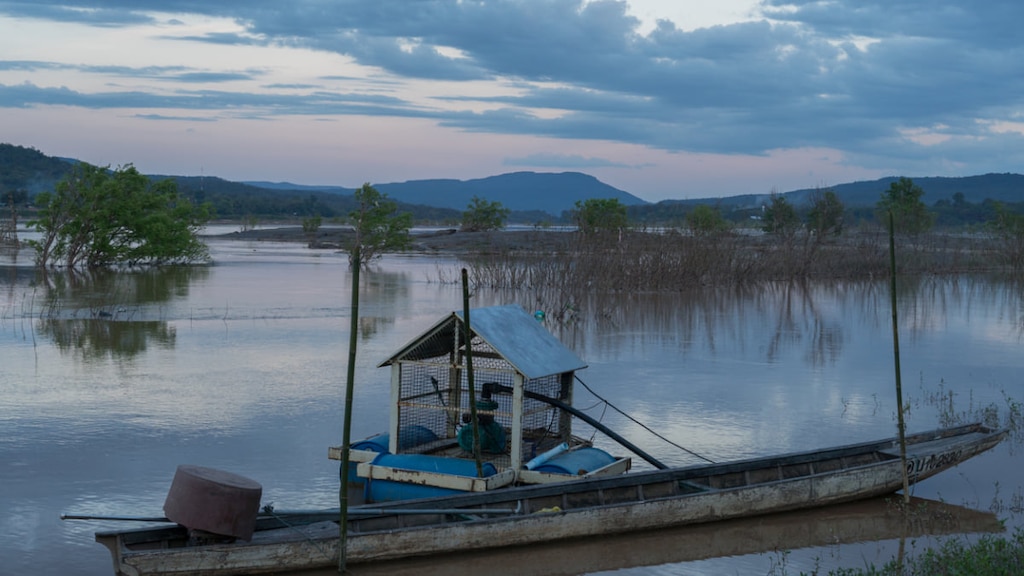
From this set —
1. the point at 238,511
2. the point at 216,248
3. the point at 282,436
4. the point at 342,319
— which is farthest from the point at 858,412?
the point at 216,248

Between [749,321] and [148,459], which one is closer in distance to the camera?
[148,459]

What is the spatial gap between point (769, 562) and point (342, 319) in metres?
15.3

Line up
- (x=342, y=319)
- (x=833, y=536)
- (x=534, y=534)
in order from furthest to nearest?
(x=342, y=319)
(x=833, y=536)
(x=534, y=534)

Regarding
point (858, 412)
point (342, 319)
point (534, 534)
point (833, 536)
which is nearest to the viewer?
point (534, 534)

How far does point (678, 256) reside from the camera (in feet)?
97.9

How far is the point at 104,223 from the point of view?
34.0 metres

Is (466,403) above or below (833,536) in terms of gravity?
above

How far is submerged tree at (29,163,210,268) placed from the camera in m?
33.1

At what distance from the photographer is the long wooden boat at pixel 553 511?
7.02 meters

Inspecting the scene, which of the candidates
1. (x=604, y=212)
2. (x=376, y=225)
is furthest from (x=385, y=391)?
(x=604, y=212)

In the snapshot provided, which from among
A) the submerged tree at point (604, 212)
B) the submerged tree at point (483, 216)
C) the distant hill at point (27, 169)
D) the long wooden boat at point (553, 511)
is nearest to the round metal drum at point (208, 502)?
the long wooden boat at point (553, 511)

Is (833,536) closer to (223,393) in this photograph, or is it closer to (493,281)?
(223,393)

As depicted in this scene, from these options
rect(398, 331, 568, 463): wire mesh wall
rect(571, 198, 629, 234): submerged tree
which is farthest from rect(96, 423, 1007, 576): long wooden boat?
rect(571, 198, 629, 234): submerged tree

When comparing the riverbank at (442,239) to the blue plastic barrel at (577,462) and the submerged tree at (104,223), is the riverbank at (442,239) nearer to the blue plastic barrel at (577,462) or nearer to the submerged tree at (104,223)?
the submerged tree at (104,223)
